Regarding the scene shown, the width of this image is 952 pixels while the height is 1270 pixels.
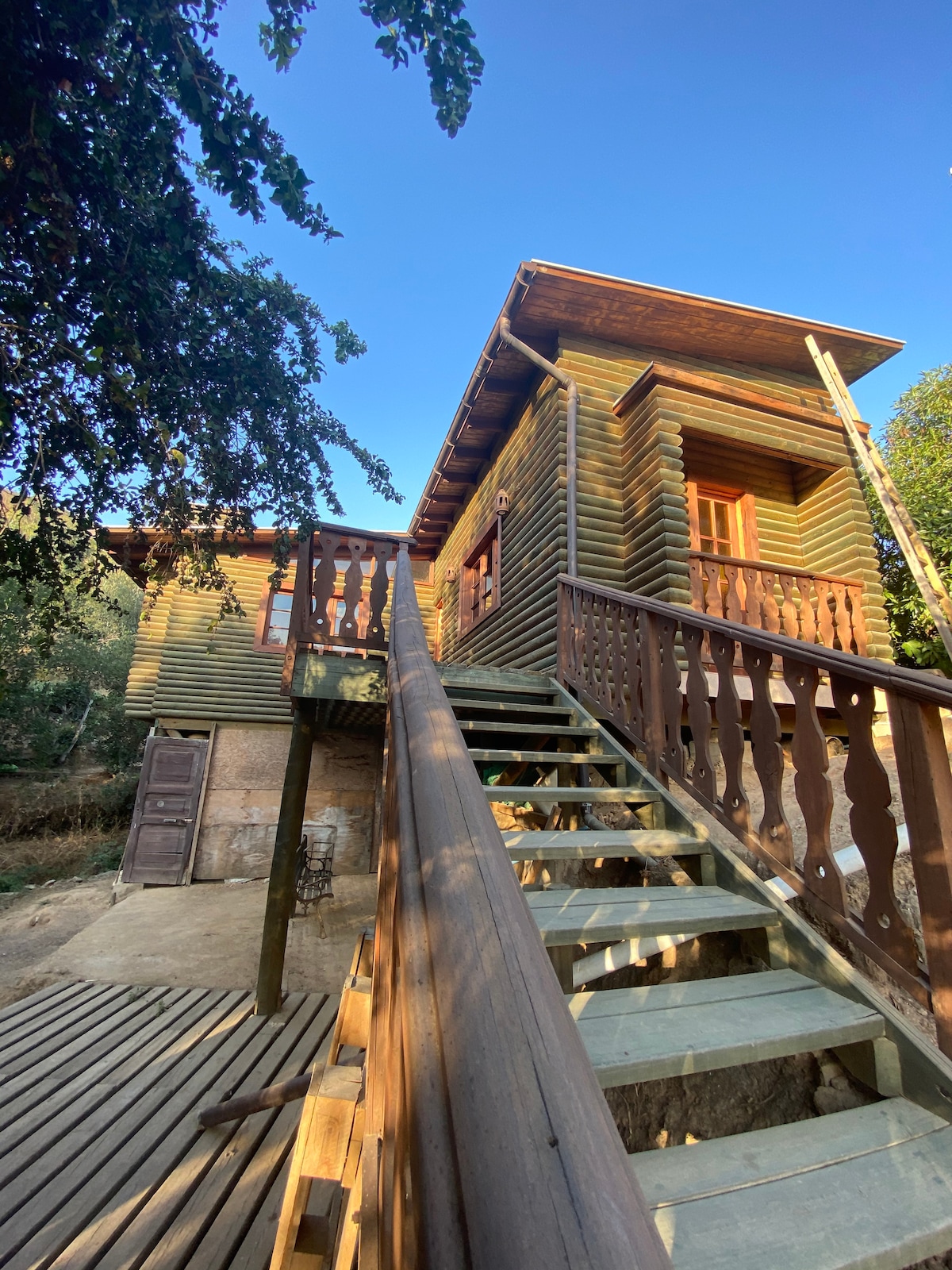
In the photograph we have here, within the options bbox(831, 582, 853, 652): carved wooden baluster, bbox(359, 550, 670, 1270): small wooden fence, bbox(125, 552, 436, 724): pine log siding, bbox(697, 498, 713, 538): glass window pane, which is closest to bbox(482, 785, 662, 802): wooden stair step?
bbox(359, 550, 670, 1270): small wooden fence

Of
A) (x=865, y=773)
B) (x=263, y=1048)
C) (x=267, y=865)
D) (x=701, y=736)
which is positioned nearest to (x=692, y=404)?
(x=701, y=736)

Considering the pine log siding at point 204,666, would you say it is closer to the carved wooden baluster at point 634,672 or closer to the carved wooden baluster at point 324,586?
the carved wooden baluster at point 324,586

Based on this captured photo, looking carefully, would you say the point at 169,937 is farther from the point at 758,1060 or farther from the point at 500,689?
the point at 758,1060

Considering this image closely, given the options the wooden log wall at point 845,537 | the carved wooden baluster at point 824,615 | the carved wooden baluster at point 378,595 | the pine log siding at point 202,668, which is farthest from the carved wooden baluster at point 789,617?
the pine log siding at point 202,668

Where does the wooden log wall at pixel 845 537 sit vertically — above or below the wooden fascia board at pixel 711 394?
below

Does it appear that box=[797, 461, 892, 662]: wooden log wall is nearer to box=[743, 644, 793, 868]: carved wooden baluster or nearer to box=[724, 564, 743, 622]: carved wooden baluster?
box=[724, 564, 743, 622]: carved wooden baluster

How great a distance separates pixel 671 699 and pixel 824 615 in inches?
132

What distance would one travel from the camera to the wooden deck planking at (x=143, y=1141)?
2.27 m

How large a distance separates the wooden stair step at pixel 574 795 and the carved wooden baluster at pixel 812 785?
840mm

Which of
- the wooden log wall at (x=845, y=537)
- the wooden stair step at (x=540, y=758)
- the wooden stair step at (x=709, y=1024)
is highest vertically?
the wooden log wall at (x=845, y=537)

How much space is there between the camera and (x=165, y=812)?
10.1 meters

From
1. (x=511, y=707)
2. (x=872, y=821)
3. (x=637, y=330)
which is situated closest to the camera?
(x=872, y=821)

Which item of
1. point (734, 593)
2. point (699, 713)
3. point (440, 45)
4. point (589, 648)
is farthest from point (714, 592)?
point (440, 45)

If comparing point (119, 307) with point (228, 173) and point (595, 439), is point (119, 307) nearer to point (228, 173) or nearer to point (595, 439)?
point (228, 173)
